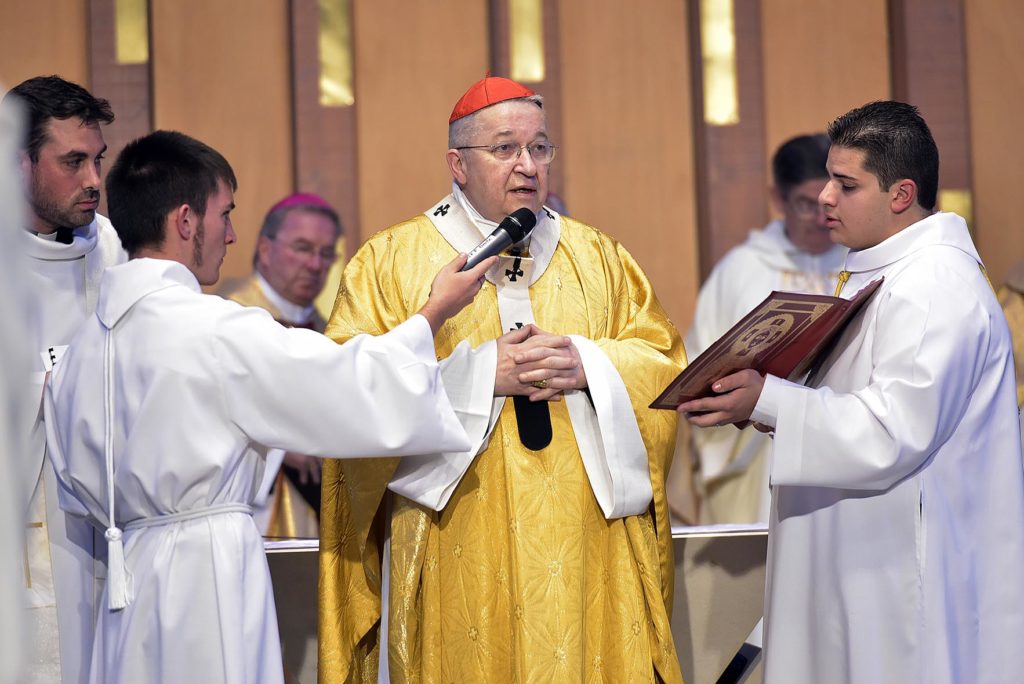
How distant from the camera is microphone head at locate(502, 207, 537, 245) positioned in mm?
3184

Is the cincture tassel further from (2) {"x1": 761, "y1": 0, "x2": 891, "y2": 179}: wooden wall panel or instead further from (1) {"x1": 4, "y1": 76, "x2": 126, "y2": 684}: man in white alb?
(2) {"x1": 761, "y1": 0, "x2": 891, "y2": 179}: wooden wall panel

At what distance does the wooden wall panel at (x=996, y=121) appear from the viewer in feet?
21.8

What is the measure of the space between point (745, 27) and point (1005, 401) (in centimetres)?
378

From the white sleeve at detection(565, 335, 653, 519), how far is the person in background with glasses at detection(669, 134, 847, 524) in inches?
103

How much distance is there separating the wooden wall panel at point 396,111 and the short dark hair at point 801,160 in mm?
1580

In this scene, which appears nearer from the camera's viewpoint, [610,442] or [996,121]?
[610,442]

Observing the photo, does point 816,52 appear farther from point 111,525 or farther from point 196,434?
point 111,525

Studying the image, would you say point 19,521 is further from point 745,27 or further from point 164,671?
point 745,27

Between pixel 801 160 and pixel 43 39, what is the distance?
3642 millimetres

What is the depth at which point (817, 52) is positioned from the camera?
6.67m

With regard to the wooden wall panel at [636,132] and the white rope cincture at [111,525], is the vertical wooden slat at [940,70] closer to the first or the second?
the wooden wall panel at [636,132]

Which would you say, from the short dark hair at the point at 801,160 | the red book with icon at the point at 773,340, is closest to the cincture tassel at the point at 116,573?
the red book with icon at the point at 773,340

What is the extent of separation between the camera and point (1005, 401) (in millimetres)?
3217

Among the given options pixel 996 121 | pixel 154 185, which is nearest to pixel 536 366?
pixel 154 185
